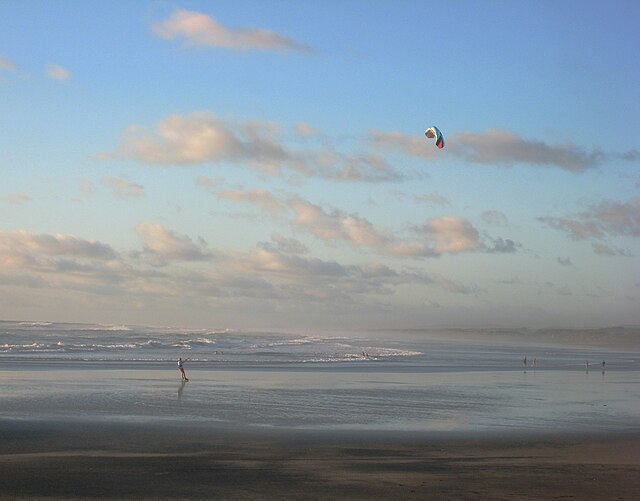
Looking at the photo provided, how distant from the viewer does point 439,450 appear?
18.6m

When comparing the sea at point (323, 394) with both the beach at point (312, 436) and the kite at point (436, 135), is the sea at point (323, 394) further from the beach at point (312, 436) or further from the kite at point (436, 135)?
the kite at point (436, 135)

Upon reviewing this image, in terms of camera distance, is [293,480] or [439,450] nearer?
[293,480]

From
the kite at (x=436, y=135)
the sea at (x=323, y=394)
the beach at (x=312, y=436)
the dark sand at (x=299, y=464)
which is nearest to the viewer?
the dark sand at (x=299, y=464)

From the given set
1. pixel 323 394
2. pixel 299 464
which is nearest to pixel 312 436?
pixel 299 464

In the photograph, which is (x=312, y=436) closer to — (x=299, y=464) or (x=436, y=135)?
(x=299, y=464)

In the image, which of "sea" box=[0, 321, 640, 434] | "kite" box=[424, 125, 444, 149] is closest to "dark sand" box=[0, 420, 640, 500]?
"sea" box=[0, 321, 640, 434]

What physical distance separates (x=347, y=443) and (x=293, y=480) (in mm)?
4691

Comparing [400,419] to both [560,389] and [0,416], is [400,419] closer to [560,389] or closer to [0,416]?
[0,416]

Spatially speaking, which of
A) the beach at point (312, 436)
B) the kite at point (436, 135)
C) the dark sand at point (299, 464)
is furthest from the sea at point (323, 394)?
the kite at point (436, 135)

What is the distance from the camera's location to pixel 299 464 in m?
16.5

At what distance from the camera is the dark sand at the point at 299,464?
13836 millimetres

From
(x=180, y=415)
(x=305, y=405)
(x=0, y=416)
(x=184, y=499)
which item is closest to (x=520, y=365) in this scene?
(x=305, y=405)

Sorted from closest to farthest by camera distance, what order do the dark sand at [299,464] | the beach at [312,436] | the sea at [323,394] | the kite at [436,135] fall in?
the dark sand at [299,464] < the beach at [312,436] < the sea at [323,394] < the kite at [436,135]

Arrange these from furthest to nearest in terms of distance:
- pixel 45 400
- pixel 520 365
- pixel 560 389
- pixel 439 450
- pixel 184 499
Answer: pixel 520 365 → pixel 560 389 → pixel 45 400 → pixel 439 450 → pixel 184 499
